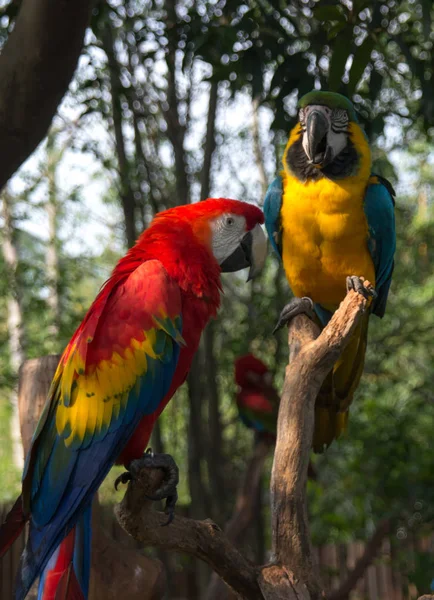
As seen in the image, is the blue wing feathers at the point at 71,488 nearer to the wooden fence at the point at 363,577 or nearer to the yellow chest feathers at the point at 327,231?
the yellow chest feathers at the point at 327,231

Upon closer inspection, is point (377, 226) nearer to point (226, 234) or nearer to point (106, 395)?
point (226, 234)

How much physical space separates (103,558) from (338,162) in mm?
1269

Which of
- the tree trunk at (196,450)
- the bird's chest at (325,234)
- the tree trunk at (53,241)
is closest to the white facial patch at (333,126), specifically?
the bird's chest at (325,234)

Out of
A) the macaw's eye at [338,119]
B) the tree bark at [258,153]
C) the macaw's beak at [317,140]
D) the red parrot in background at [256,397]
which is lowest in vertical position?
the red parrot in background at [256,397]

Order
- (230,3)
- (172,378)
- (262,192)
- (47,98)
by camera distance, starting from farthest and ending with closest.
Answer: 1. (262,192)
2. (230,3)
3. (47,98)
4. (172,378)

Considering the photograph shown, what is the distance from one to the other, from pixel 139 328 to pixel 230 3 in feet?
3.80

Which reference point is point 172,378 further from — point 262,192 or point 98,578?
point 262,192

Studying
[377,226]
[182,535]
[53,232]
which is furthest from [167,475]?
[53,232]

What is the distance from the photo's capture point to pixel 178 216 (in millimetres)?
1751

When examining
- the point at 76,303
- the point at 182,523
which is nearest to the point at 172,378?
the point at 182,523

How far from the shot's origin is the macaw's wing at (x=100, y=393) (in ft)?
4.87

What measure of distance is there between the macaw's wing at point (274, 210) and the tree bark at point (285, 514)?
0.44 meters

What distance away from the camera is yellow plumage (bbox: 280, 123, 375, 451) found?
1.99 m

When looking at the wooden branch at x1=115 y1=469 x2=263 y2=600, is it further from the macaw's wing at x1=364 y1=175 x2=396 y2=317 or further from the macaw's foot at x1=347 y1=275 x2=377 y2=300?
the macaw's wing at x1=364 y1=175 x2=396 y2=317
